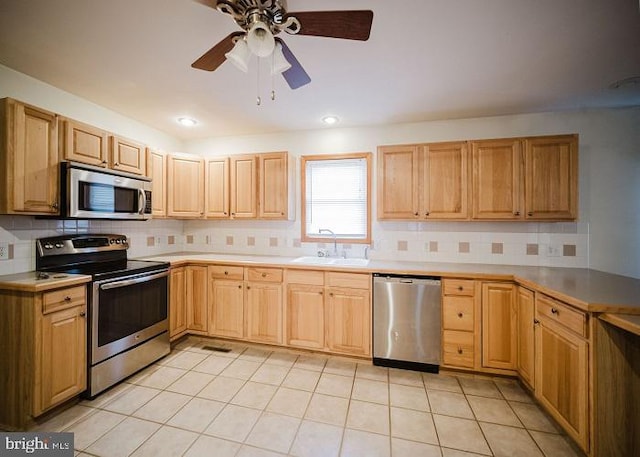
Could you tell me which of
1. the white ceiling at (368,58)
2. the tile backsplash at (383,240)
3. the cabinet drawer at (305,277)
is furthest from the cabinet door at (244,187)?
the cabinet drawer at (305,277)

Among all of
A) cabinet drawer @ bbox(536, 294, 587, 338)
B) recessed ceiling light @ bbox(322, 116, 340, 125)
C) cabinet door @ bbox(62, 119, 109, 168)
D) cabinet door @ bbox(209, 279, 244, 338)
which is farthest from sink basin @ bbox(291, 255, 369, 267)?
cabinet door @ bbox(62, 119, 109, 168)

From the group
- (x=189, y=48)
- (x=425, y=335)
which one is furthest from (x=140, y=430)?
(x=189, y=48)

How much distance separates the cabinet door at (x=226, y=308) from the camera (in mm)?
2848

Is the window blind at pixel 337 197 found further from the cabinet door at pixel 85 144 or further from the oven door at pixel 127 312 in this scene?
the cabinet door at pixel 85 144

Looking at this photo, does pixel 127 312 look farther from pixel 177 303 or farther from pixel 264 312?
pixel 264 312

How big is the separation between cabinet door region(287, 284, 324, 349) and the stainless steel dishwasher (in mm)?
535

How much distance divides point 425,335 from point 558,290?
105cm

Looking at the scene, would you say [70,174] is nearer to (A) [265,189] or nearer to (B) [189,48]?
(B) [189,48]

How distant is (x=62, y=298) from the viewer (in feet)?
5.94

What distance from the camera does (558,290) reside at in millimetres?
1696

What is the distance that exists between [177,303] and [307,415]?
183cm

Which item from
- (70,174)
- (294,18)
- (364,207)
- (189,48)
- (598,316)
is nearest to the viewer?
(294,18)

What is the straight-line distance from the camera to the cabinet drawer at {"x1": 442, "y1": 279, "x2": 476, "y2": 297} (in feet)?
7.55

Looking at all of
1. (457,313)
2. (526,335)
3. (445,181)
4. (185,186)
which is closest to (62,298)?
(185,186)
